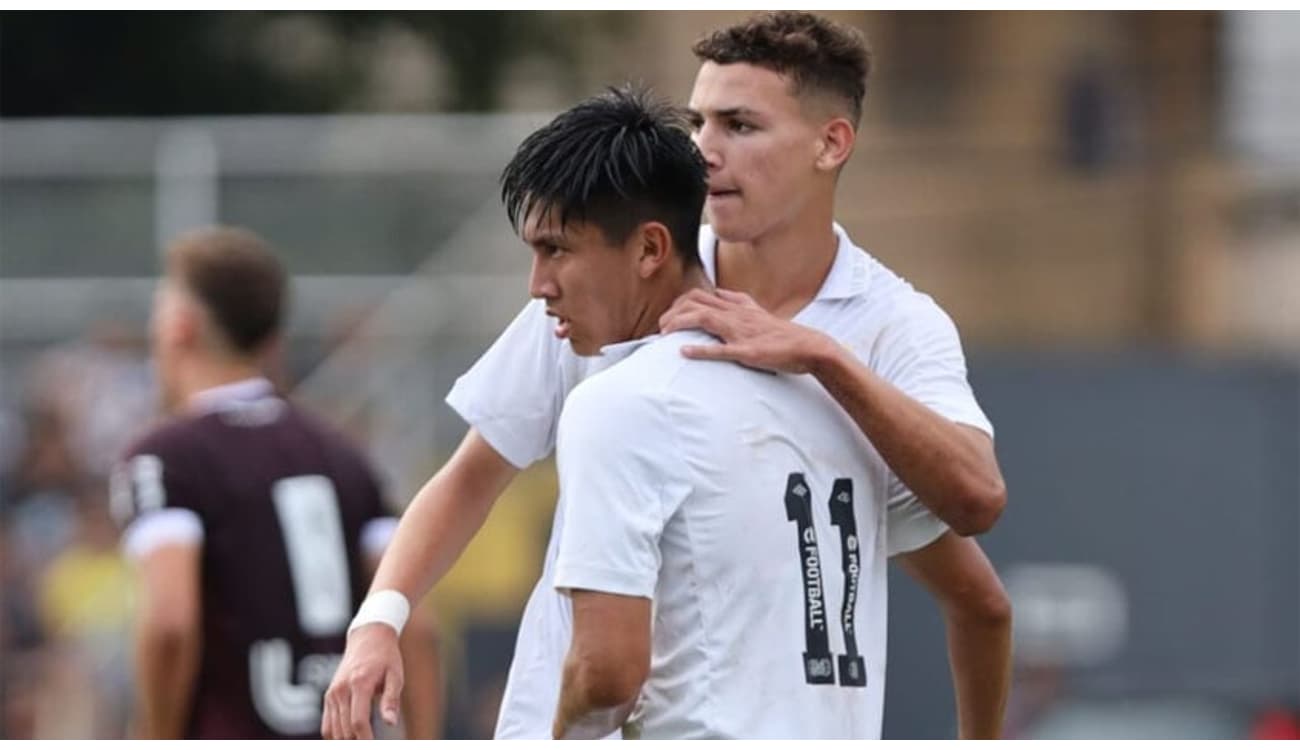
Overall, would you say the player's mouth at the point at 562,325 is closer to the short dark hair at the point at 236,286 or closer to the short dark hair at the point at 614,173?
the short dark hair at the point at 614,173

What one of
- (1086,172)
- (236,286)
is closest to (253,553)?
(236,286)

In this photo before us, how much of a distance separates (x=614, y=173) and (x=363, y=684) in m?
0.91

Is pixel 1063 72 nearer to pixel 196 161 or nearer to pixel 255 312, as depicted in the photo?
pixel 196 161

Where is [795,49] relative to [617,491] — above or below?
above

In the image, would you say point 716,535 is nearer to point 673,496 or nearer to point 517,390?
point 673,496

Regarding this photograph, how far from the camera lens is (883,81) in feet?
66.6

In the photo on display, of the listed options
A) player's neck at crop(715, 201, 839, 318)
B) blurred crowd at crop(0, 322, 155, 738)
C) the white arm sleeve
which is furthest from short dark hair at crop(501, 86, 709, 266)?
blurred crowd at crop(0, 322, 155, 738)

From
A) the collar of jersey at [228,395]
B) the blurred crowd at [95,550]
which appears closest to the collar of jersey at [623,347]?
the collar of jersey at [228,395]

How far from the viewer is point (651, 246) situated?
4.47m

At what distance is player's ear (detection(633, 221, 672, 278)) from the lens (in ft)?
14.6

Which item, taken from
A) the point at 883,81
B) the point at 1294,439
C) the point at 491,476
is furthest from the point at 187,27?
the point at 491,476

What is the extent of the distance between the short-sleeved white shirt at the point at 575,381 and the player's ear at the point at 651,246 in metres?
0.13

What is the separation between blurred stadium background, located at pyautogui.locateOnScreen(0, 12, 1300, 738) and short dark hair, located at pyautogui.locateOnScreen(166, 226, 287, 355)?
4556 millimetres
